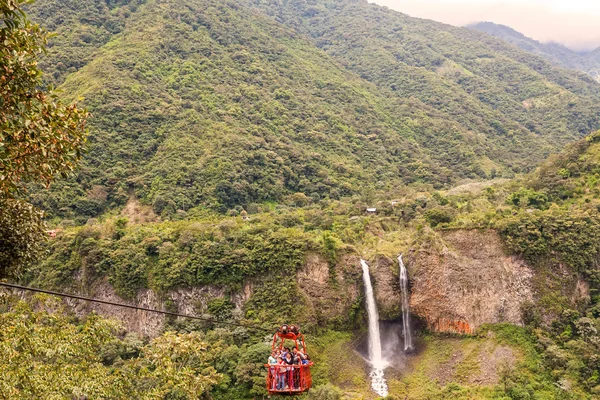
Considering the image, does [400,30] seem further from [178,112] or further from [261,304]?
[261,304]

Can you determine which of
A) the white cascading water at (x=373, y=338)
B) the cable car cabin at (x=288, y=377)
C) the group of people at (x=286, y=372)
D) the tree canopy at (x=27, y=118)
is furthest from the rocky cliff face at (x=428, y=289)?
the tree canopy at (x=27, y=118)

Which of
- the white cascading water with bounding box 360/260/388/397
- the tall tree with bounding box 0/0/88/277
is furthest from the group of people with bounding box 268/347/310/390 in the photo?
the white cascading water with bounding box 360/260/388/397

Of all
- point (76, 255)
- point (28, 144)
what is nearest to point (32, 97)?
point (28, 144)

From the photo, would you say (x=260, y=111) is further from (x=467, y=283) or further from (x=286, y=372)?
(x=286, y=372)

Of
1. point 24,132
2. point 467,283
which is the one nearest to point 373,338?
point 467,283

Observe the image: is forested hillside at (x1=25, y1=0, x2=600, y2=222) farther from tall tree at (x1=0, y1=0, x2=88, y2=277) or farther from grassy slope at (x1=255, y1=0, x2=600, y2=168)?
tall tree at (x1=0, y1=0, x2=88, y2=277)

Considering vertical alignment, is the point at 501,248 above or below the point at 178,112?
below
